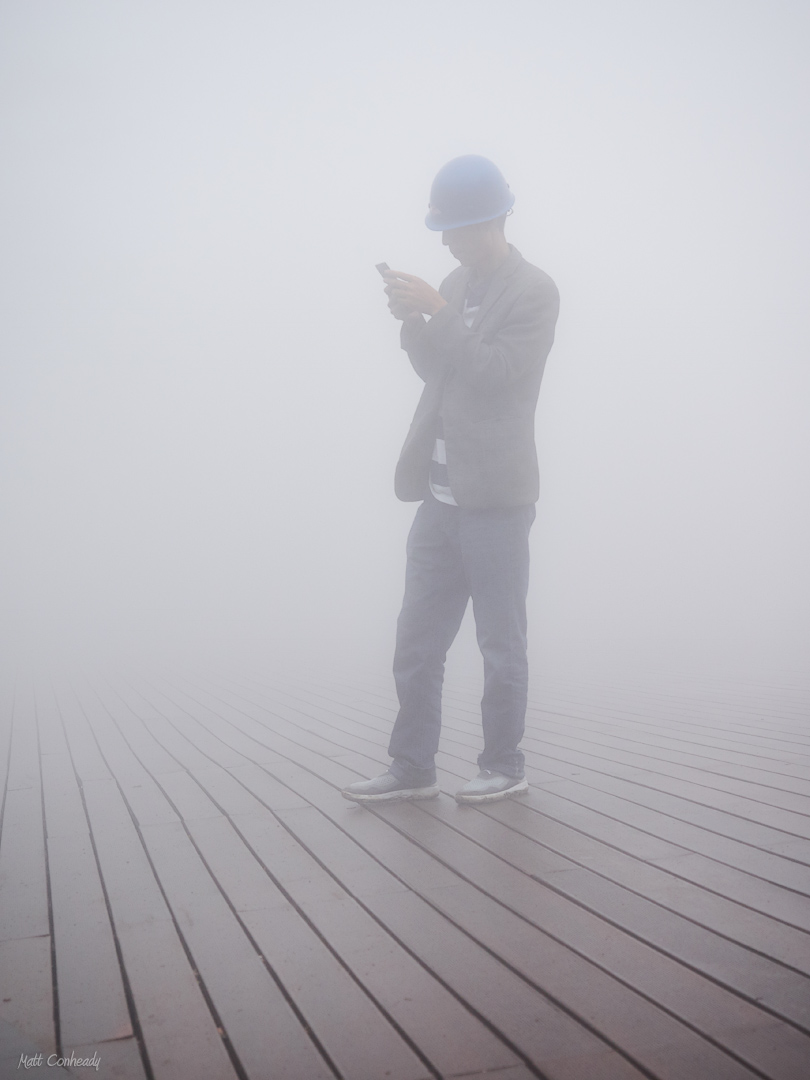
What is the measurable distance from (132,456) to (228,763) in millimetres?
11744

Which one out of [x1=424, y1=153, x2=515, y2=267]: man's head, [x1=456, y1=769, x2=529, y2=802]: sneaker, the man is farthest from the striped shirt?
[x1=456, y1=769, x2=529, y2=802]: sneaker

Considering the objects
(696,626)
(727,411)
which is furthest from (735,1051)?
(727,411)

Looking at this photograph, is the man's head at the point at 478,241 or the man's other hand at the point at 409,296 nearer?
the man's other hand at the point at 409,296

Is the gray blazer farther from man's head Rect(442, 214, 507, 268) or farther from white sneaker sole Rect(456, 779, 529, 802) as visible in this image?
white sneaker sole Rect(456, 779, 529, 802)

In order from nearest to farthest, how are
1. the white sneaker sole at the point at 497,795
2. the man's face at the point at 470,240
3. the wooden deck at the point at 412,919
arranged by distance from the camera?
1. the wooden deck at the point at 412,919
2. the white sneaker sole at the point at 497,795
3. the man's face at the point at 470,240

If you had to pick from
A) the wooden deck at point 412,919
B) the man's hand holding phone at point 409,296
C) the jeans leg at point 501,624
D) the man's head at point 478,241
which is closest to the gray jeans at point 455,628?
the jeans leg at point 501,624

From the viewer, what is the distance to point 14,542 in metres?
12.1

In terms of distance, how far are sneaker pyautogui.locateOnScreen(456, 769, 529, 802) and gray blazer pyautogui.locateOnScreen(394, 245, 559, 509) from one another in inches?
21.2

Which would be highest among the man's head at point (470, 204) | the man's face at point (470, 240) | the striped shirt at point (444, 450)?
the man's head at point (470, 204)

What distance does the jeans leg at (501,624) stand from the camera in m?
1.70

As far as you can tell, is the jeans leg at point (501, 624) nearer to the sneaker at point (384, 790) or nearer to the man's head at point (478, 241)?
the sneaker at point (384, 790)

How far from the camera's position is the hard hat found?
168 centimetres

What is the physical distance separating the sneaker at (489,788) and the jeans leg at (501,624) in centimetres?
2

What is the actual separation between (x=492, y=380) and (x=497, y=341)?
105mm
